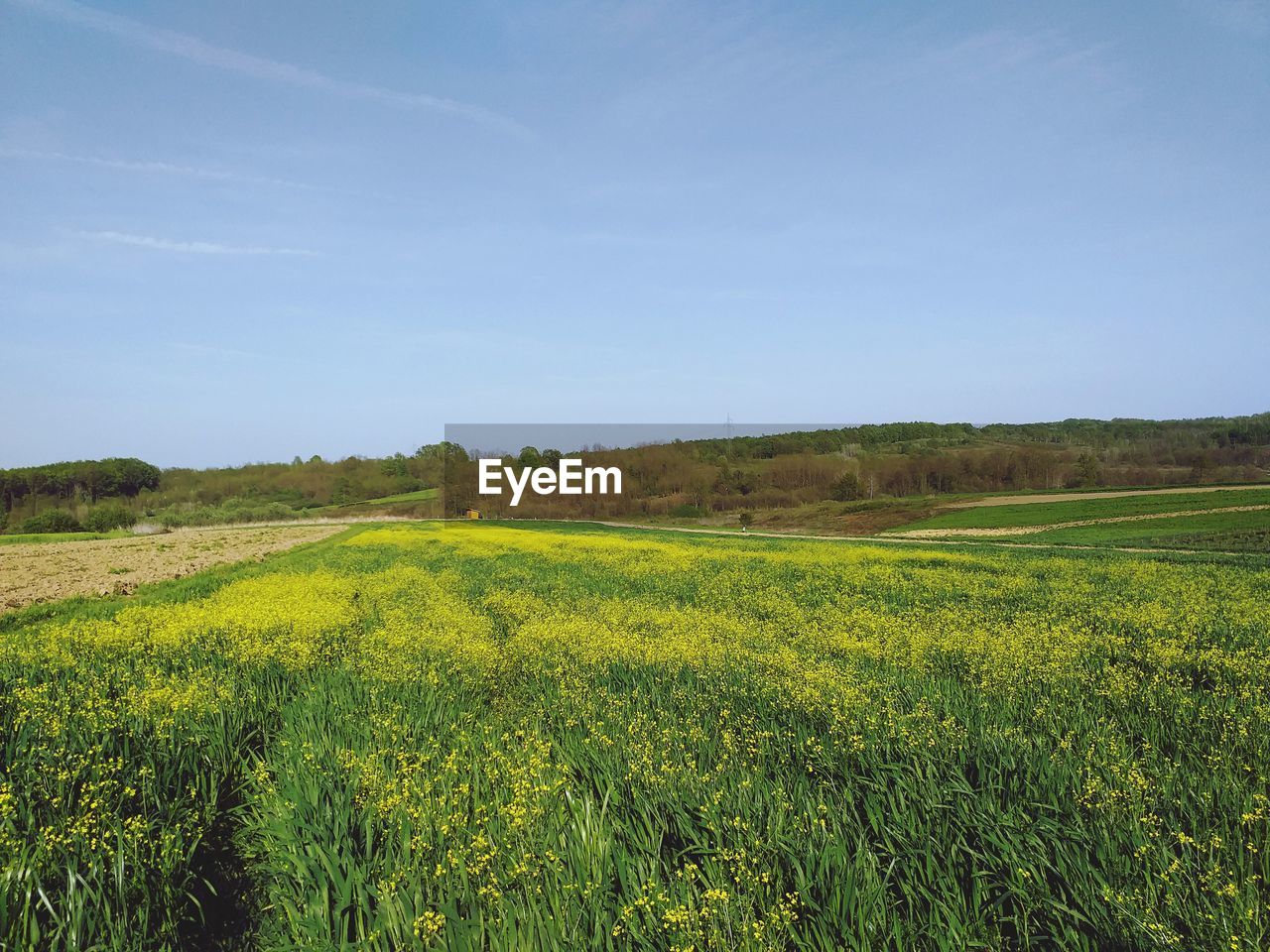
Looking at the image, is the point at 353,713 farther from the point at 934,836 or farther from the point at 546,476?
the point at 546,476

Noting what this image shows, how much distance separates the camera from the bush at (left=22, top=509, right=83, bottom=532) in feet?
266

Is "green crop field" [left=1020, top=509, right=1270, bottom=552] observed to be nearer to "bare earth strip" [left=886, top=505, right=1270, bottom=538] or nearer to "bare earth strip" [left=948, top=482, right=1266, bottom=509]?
"bare earth strip" [left=886, top=505, right=1270, bottom=538]

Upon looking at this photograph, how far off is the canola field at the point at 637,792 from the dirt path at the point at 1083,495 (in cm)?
7511

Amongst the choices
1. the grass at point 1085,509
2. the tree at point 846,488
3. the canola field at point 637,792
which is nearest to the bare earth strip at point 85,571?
the canola field at point 637,792

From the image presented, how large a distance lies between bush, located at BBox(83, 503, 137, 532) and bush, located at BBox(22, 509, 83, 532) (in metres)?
1.36

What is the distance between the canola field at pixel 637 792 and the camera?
121 inches

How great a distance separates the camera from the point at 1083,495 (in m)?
77.8

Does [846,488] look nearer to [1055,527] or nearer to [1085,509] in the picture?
[1085,509]

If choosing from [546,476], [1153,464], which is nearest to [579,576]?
[546,476]

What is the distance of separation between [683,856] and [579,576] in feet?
48.3

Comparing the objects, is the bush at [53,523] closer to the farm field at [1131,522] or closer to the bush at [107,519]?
the bush at [107,519]

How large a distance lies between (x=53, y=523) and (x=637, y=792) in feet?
349

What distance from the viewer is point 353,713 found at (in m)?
5.79

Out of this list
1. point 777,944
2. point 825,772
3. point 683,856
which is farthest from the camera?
point 825,772
